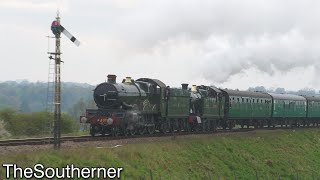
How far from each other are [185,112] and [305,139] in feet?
37.9

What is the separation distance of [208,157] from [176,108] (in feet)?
22.2

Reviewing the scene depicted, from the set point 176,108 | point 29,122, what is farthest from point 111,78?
point 29,122

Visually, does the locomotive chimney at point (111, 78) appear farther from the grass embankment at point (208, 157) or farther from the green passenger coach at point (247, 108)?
the green passenger coach at point (247, 108)

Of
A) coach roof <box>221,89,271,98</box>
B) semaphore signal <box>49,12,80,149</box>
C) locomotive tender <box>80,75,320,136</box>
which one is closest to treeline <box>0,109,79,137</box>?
coach roof <box>221,89,271,98</box>

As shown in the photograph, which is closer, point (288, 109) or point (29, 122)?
point (288, 109)

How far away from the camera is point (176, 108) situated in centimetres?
3425

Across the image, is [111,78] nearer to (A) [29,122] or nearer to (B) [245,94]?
(B) [245,94]

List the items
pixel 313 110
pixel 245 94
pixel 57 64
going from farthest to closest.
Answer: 1. pixel 313 110
2. pixel 245 94
3. pixel 57 64

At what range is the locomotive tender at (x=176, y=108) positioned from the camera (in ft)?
95.3

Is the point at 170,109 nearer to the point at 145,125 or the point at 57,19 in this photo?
the point at 145,125

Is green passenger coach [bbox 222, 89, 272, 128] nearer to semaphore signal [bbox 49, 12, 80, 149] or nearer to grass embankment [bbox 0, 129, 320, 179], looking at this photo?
grass embankment [bbox 0, 129, 320, 179]

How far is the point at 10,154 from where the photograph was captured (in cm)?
1948

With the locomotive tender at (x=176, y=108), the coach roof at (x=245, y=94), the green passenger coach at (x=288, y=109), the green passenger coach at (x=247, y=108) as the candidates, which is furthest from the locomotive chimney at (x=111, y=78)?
the green passenger coach at (x=288, y=109)

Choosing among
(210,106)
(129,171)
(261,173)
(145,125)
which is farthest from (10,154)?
(210,106)
